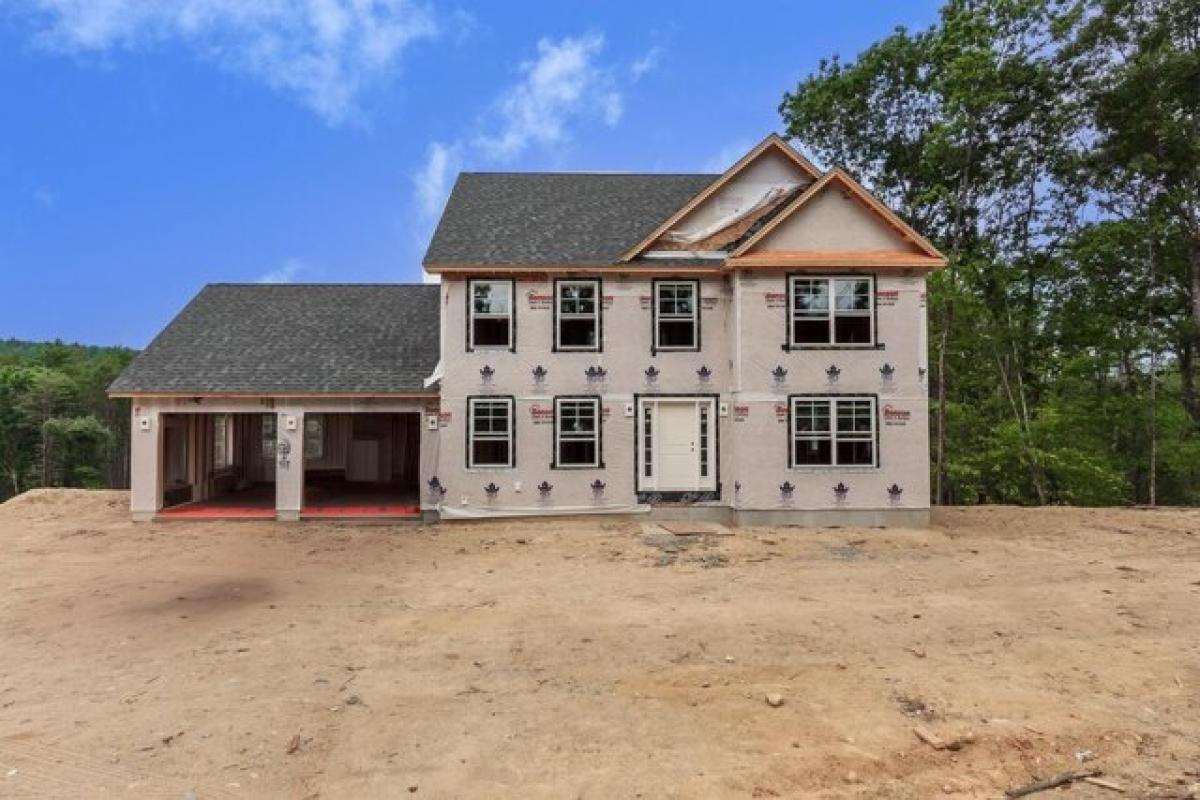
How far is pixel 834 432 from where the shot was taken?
48.4ft

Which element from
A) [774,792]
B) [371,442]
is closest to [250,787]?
[774,792]

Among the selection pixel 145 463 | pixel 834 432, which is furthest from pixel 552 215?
pixel 145 463

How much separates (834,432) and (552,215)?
8759 mm

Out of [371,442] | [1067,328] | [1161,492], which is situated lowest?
[1161,492]

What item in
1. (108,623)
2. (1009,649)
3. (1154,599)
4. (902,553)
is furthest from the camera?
(902,553)

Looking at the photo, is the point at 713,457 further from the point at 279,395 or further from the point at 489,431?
the point at 279,395

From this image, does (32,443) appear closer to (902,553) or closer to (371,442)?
(371,442)

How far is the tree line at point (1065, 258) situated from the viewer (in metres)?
22.2

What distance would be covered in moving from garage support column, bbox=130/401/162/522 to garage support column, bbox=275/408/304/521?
2.80 metres

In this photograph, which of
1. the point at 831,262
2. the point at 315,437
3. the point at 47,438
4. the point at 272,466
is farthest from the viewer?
the point at 47,438

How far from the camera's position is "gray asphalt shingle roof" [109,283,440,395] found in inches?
613

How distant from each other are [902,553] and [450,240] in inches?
458

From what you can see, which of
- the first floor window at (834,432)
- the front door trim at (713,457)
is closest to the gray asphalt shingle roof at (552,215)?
the front door trim at (713,457)

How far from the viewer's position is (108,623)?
810 cm
